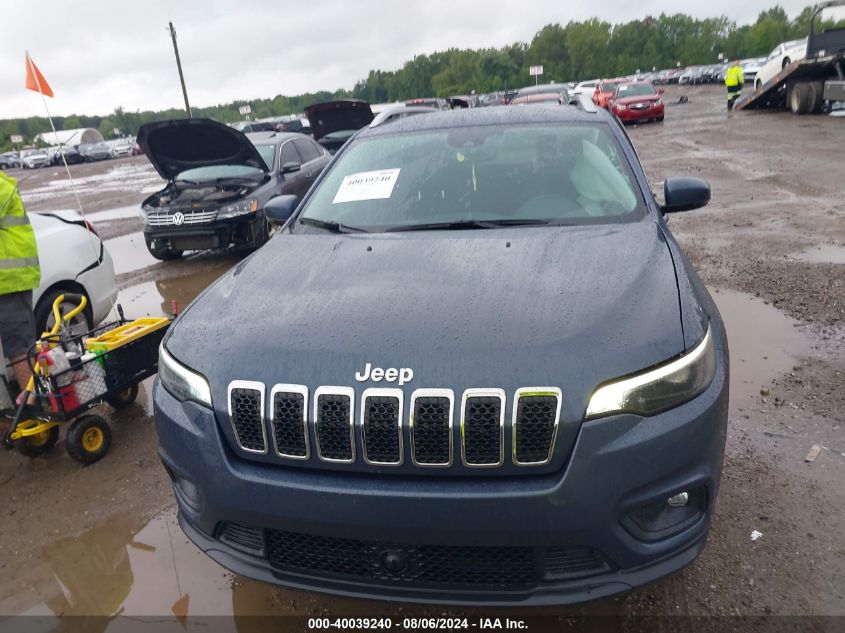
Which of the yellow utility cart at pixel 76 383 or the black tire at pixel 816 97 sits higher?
the black tire at pixel 816 97

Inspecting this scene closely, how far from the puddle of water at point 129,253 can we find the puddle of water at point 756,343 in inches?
289

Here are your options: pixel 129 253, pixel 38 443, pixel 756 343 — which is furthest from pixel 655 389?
pixel 129 253

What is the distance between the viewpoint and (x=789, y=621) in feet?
7.20

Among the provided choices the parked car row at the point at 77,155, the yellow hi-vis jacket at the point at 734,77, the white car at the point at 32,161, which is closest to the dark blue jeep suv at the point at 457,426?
the yellow hi-vis jacket at the point at 734,77

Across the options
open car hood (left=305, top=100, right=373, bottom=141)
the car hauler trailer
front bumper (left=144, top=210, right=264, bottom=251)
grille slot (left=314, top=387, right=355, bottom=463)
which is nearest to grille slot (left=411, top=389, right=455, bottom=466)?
grille slot (left=314, top=387, right=355, bottom=463)

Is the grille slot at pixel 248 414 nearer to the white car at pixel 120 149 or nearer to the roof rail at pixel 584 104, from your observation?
the roof rail at pixel 584 104

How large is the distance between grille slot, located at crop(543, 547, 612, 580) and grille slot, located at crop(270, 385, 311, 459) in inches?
31.7

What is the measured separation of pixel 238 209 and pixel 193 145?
0.90 meters

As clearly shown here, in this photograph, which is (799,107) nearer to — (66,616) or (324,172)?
(324,172)

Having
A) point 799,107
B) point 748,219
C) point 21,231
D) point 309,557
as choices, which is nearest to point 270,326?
point 309,557

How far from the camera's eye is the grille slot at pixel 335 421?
1850 millimetres

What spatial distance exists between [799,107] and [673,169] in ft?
36.9

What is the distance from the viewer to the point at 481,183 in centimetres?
319

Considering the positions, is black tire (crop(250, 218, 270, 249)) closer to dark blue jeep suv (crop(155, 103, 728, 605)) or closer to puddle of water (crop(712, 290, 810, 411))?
puddle of water (crop(712, 290, 810, 411))
